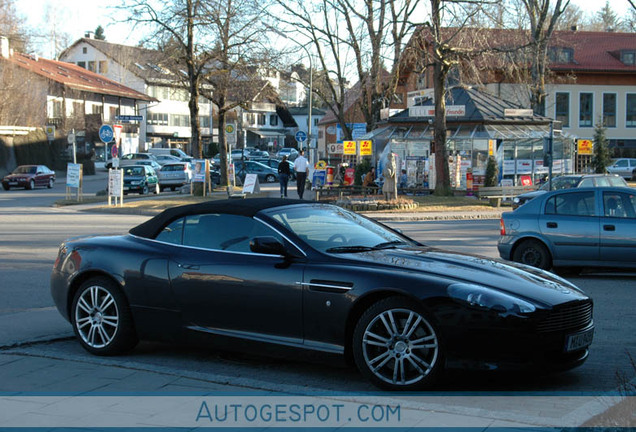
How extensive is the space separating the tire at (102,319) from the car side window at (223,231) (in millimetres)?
858

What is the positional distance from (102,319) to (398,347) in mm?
2959

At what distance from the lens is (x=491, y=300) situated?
18.0ft

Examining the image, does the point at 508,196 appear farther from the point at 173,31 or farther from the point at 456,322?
the point at 456,322

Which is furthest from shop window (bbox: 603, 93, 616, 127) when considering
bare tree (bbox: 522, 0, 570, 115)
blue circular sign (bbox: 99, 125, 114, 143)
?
blue circular sign (bbox: 99, 125, 114, 143)

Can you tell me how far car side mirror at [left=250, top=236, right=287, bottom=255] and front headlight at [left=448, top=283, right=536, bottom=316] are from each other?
4.72 feet

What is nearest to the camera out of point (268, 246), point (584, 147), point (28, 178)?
point (268, 246)

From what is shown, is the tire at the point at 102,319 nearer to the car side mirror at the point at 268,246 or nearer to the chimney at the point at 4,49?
the car side mirror at the point at 268,246

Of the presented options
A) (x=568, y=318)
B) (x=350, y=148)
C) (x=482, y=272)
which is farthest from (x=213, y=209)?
(x=350, y=148)

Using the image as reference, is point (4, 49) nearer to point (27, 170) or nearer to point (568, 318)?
point (27, 170)

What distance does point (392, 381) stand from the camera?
562 centimetres

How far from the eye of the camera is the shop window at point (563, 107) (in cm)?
6088

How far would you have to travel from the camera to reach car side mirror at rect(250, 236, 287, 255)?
243 inches

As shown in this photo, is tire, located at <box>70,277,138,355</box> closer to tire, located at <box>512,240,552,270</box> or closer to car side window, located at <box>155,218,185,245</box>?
car side window, located at <box>155,218,185,245</box>

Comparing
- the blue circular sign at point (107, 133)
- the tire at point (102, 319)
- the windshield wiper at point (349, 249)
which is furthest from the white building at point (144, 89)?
the windshield wiper at point (349, 249)
